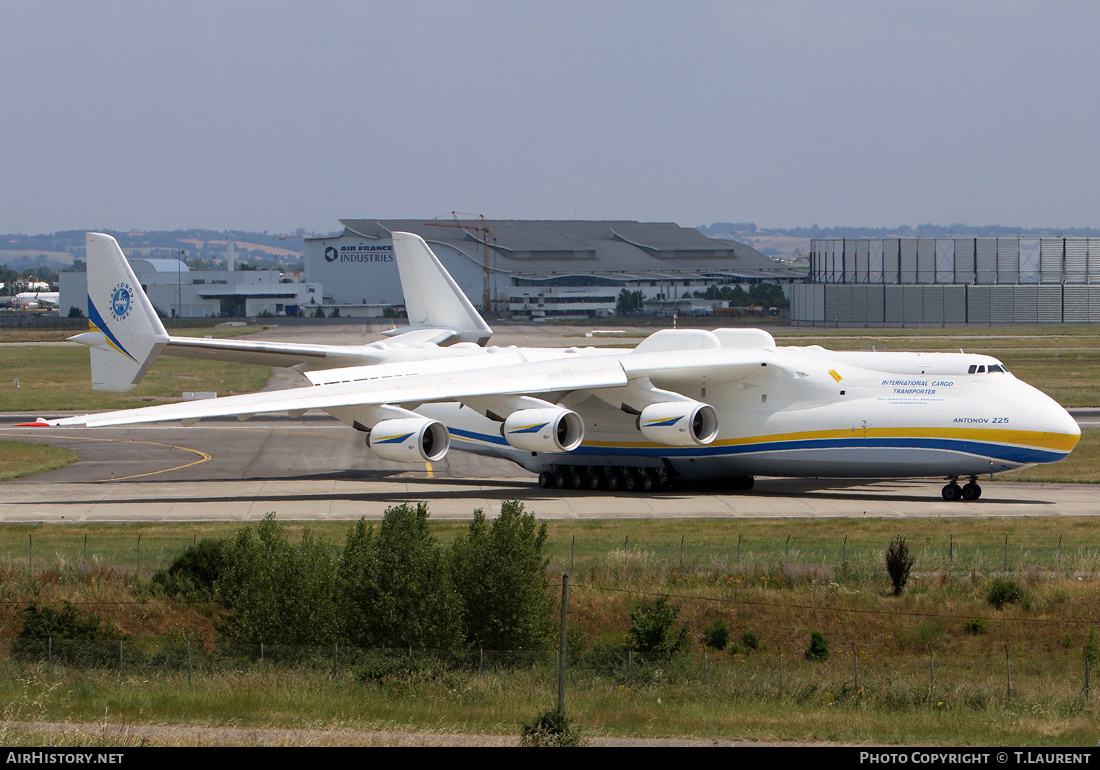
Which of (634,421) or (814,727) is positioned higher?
(634,421)

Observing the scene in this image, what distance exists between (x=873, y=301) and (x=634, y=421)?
90102 mm

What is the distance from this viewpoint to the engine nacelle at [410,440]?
3231 centimetres

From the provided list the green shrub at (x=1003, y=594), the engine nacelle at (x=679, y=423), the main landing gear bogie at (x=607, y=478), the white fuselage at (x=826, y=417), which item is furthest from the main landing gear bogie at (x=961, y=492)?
the green shrub at (x=1003, y=594)

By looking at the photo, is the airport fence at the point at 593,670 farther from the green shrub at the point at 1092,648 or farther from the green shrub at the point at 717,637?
the green shrub at the point at 717,637

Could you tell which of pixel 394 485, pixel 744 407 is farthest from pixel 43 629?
pixel 744 407

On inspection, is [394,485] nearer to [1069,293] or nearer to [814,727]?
[814,727]

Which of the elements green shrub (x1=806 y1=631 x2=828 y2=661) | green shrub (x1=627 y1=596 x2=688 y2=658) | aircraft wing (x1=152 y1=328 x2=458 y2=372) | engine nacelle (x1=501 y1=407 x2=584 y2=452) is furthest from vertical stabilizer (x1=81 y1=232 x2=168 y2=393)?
green shrub (x1=806 y1=631 x2=828 y2=661)

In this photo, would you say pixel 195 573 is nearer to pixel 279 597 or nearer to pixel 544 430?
pixel 279 597

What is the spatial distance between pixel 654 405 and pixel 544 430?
3177mm

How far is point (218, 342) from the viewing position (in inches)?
1414

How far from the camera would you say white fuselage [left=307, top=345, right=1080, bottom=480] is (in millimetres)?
30484

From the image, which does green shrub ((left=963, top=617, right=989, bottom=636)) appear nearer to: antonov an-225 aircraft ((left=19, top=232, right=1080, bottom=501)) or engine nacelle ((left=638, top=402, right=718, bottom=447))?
antonov an-225 aircraft ((left=19, top=232, right=1080, bottom=501))

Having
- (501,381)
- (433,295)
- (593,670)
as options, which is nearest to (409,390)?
(501,381)

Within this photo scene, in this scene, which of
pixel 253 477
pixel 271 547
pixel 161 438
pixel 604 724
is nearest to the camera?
pixel 604 724
